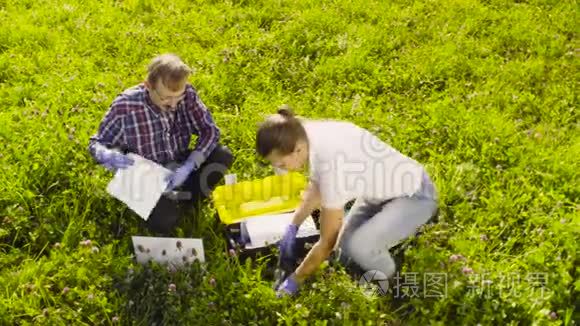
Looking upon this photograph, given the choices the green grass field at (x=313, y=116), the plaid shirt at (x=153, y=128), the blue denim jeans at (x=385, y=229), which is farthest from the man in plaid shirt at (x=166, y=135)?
the blue denim jeans at (x=385, y=229)

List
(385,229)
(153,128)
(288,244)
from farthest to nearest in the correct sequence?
(153,128)
(288,244)
(385,229)

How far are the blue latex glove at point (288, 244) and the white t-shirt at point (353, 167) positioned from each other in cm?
46

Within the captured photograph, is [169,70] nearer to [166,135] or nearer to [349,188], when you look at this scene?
[166,135]

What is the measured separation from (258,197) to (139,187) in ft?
2.67

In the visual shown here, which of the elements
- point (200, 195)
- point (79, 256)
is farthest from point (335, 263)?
point (79, 256)

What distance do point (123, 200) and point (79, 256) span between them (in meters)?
0.43

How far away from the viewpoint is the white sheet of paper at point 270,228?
4.02 metres

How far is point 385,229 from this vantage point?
3809 mm

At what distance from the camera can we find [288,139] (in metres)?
3.29

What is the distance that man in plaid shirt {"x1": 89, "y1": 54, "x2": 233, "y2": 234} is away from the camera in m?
3.95

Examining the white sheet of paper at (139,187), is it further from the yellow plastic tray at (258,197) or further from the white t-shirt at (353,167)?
the white t-shirt at (353,167)

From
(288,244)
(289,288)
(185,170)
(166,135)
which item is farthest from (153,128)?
(289,288)

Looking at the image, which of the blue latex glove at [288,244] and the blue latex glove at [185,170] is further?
the blue latex glove at [185,170]

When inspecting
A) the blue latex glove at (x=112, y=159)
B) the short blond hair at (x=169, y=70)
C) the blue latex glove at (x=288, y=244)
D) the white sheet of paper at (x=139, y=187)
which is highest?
the short blond hair at (x=169, y=70)
